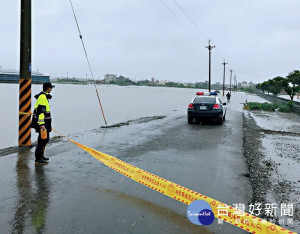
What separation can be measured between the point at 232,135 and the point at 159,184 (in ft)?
24.9

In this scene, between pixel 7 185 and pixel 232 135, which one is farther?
pixel 232 135

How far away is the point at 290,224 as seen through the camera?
3.79 meters

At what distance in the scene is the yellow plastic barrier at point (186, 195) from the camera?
3.12m

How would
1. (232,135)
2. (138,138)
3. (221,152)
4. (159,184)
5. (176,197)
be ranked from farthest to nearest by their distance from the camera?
(232,135)
(138,138)
(221,152)
(159,184)
(176,197)

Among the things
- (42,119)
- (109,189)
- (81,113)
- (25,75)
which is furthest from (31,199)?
(81,113)

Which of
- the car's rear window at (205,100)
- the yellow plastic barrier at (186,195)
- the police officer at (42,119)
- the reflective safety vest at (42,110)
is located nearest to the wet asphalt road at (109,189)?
the yellow plastic barrier at (186,195)

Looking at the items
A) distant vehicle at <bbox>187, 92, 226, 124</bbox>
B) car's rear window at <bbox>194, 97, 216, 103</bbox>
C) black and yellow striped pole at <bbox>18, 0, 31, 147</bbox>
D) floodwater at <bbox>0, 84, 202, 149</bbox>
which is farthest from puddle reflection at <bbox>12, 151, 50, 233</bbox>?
car's rear window at <bbox>194, 97, 216, 103</bbox>

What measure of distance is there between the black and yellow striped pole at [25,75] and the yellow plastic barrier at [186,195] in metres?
3.18

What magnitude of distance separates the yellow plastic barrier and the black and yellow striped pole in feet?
10.4

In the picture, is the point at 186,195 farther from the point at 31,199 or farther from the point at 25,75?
the point at 25,75

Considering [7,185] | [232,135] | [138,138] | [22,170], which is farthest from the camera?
[232,135]

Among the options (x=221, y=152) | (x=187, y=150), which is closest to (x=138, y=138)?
(x=187, y=150)

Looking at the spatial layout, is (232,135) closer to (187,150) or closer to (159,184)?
(187,150)

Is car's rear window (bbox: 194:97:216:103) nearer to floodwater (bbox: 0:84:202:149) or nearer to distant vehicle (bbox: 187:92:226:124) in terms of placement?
distant vehicle (bbox: 187:92:226:124)
